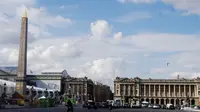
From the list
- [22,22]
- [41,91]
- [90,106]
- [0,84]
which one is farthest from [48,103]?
[41,91]

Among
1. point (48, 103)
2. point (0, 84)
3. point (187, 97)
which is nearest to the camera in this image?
point (48, 103)

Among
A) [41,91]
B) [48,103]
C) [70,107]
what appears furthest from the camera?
[41,91]

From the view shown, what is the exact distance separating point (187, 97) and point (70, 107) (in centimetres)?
17141

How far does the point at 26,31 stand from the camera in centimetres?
8031

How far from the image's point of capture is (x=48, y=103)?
234 ft

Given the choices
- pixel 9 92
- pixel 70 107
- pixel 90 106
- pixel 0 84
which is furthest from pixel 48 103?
pixel 9 92

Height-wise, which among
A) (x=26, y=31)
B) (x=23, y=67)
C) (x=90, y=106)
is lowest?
(x=90, y=106)

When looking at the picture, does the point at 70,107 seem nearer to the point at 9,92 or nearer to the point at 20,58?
the point at 20,58

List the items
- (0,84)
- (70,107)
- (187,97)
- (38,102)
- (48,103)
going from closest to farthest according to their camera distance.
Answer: (70,107) → (48,103) → (38,102) → (0,84) → (187,97)

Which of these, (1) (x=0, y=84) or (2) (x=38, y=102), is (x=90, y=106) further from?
(1) (x=0, y=84)

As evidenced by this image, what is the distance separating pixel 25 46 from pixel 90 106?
16244 mm

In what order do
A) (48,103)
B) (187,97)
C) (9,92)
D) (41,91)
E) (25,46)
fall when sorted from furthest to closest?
(187,97)
(41,91)
(9,92)
(25,46)
(48,103)

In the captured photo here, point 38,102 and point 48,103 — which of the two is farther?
point 38,102

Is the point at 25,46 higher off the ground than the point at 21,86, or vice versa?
the point at 25,46
